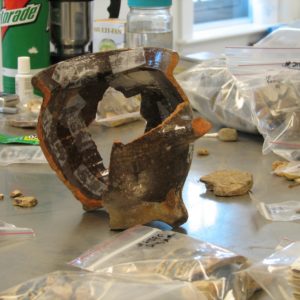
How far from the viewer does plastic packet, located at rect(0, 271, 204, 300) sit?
55cm

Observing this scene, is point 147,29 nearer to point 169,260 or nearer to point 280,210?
point 280,210

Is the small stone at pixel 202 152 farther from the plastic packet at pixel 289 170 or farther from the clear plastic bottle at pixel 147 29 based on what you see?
the clear plastic bottle at pixel 147 29

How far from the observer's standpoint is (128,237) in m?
0.71

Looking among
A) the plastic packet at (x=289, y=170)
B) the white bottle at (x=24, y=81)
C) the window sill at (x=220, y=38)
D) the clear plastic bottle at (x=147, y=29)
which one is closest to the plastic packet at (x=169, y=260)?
the plastic packet at (x=289, y=170)

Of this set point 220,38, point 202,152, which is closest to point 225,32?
point 220,38

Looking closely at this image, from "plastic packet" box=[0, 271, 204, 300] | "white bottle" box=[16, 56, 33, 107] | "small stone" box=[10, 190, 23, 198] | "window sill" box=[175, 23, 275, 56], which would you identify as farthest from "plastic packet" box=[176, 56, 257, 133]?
"window sill" box=[175, 23, 275, 56]

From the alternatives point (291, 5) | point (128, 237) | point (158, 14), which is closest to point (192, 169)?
point (128, 237)

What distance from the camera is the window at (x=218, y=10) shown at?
236 cm

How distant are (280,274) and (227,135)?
1.75ft

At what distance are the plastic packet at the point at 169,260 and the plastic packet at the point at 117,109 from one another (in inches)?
20.5

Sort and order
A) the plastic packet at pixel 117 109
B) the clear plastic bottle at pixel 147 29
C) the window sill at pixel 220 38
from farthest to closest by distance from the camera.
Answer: the window sill at pixel 220 38 < the clear plastic bottle at pixel 147 29 < the plastic packet at pixel 117 109

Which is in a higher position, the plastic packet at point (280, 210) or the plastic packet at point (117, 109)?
the plastic packet at point (117, 109)

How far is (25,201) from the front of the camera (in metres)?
0.85

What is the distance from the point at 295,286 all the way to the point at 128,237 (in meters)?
0.20
